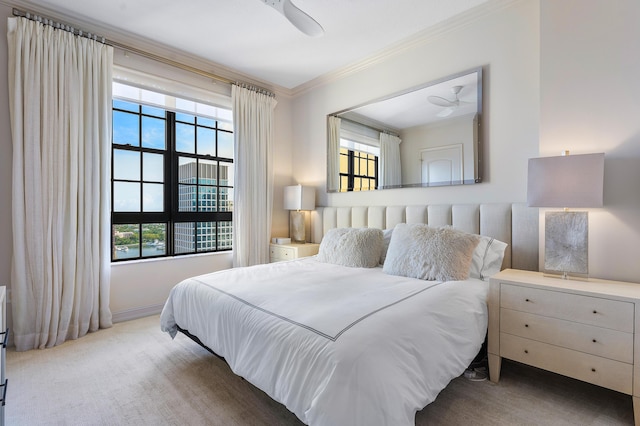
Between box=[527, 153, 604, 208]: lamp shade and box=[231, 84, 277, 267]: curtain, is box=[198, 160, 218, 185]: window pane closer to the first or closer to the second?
box=[231, 84, 277, 267]: curtain

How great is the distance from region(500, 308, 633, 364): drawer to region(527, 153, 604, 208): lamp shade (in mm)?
695

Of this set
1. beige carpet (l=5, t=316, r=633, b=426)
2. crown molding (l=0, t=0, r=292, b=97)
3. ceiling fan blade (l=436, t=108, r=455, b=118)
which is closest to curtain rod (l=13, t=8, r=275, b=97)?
crown molding (l=0, t=0, r=292, b=97)

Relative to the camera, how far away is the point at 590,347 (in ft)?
5.50

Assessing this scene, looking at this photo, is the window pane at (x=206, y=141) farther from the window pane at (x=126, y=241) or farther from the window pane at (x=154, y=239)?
the window pane at (x=126, y=241)

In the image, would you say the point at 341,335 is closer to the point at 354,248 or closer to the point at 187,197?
the point at 354,248

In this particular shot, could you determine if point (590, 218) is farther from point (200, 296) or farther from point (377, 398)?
point (200, 296)

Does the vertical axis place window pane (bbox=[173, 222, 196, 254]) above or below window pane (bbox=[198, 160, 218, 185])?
below

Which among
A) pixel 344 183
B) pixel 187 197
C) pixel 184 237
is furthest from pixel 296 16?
pixel 184 237

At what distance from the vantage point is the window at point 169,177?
3.30m

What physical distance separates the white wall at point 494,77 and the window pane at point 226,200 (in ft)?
6.36

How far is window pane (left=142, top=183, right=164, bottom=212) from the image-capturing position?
11.3ft

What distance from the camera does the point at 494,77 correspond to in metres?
2.65

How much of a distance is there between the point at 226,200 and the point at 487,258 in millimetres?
3108

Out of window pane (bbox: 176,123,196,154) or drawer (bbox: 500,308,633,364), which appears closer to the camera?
drawer (bbox: 500,308,633,364)
